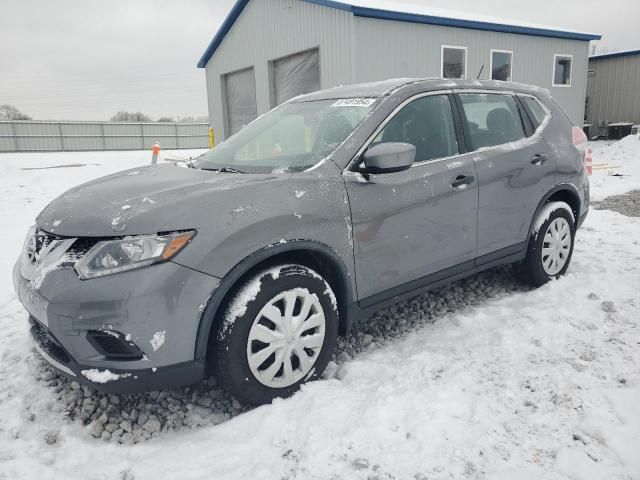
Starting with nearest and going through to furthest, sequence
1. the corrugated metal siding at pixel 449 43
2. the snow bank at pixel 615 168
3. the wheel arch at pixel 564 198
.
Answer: the wheel arch at pixel 564 198 < the snow bank at pixel 615 168 < the corrugated metal siding at pixel 449 43

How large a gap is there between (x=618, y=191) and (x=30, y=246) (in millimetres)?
9451

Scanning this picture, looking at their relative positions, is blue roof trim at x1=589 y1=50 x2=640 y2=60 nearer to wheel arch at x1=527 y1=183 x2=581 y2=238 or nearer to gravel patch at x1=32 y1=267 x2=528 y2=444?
wheel arch at x1=527 y1=183 x2=581 y2=238

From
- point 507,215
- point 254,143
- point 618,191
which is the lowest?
point 618,191

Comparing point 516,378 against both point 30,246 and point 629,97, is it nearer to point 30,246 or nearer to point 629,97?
point 30,246

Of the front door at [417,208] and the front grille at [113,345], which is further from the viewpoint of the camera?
the front door at [417,208]

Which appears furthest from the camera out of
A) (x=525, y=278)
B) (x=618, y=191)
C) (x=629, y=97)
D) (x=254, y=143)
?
(x=629, y=97)

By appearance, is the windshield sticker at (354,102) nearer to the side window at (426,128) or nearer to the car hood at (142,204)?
the side window at (426,128)

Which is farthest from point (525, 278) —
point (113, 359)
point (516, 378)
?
point (113, 359)

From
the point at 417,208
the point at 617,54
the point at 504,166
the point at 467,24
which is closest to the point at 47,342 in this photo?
the point at 417,208

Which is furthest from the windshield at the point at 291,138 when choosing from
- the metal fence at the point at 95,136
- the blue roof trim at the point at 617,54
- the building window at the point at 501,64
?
the metal fence at the point at 95,136

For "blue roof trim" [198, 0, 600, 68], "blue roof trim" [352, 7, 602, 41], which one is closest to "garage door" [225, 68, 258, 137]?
"blue roof trim" [198, 0, 600, 68]

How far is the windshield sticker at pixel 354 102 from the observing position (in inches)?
126

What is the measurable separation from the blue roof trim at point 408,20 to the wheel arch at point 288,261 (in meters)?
10.4

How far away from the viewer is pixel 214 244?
2.34 meters
